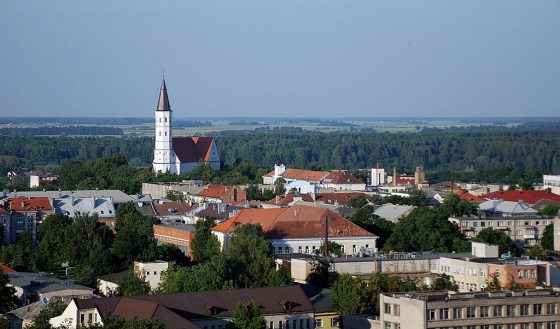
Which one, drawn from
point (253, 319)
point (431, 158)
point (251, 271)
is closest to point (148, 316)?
point (253, 319)

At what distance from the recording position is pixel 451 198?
7838 cm

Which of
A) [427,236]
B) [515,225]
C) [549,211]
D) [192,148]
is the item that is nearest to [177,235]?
[427,236]

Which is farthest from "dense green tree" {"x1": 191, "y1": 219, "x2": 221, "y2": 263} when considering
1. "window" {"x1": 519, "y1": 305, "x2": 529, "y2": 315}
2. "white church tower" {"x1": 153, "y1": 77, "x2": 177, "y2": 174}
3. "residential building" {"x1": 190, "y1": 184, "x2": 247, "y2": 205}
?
"white church tower" {"x1": 153, "y1": 77, "x2": 177, "y2": 174}

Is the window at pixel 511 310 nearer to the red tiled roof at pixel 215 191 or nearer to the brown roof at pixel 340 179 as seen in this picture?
the red tiled roof at pixel 215 191

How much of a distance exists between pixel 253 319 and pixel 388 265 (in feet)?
50.0

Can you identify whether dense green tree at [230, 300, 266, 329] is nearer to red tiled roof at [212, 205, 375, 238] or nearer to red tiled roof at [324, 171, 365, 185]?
red tiled roof at [212, 205, 375, 238]

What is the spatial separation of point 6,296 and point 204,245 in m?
16.9

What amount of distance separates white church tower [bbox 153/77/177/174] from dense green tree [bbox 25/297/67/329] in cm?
7945

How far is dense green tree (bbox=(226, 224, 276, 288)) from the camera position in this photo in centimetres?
4981

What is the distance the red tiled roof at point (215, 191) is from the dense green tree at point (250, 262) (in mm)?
39949

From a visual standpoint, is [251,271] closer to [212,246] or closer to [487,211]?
[212,246]

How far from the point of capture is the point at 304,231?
64812mm

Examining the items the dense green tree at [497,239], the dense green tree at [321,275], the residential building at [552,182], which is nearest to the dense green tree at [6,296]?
the dense green tree at [321,275]

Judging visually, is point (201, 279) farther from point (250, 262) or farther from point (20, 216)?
point (20, 216)
